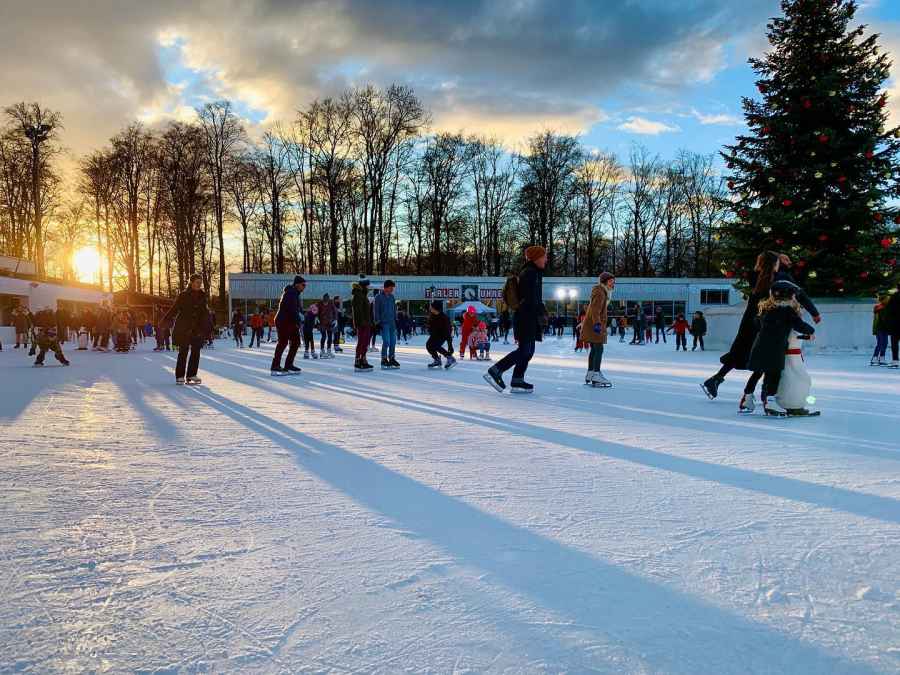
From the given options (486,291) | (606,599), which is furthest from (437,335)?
(486,291)

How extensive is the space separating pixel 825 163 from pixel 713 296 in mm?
26502

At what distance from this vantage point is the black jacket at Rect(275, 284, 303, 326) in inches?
400

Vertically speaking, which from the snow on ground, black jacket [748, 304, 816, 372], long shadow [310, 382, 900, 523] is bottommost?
long shadow [310, 382, 900, 523]

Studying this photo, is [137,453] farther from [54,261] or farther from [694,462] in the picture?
[54,261]

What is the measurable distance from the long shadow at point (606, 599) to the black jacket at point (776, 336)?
3.94 metres

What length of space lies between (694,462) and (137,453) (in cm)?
334

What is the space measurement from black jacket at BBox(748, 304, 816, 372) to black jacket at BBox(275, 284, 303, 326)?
7.03m

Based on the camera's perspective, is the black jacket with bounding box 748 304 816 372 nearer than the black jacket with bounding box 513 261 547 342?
Yes

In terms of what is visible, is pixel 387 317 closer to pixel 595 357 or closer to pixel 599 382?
pixel 595 357

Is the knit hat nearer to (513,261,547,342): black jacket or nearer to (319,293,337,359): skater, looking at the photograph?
(513,261,547,342): black jacket

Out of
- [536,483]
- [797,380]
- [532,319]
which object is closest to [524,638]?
[536,483]

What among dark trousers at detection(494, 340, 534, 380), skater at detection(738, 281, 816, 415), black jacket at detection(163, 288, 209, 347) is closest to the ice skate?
dark trousers at detection(494, 340, 534, 380)

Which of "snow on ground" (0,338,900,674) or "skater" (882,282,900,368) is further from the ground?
"skater" (882,282,900,368)

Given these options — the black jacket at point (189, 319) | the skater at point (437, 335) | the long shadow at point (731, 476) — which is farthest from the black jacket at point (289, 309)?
the long shadow at point (731, 476)
